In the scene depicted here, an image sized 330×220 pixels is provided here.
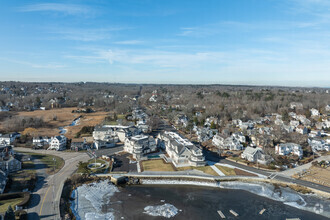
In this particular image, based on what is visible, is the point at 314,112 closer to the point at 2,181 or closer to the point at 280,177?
the point at 280,177

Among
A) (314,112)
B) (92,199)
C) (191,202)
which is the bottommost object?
(191,202)

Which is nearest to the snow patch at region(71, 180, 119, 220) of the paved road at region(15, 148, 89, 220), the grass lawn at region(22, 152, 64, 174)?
the paved road at region(15, 148, 89, 220)

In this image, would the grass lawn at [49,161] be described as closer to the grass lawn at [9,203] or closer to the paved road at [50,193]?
the paved road at [50,193]

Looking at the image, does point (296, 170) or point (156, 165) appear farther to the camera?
point (156, 165)

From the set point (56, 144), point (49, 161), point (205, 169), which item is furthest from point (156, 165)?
point (56, 144)

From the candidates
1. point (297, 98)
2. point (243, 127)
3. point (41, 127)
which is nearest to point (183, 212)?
point (243, 127)

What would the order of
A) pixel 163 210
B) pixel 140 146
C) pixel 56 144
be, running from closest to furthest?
pixel 163 210, pixel 140 146, pixel 56 144

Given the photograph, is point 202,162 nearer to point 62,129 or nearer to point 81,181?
point 81,181
